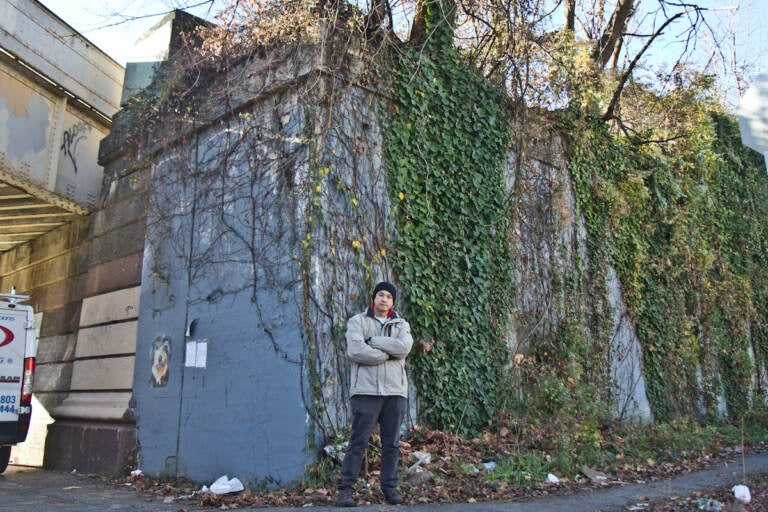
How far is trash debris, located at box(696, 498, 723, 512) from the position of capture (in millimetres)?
5219

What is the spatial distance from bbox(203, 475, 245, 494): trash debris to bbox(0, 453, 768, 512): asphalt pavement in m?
0.24

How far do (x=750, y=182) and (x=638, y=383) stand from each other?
7.47m

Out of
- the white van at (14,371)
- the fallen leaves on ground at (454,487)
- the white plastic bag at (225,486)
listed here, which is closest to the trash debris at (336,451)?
the fallen leaves on ground at (454,487)

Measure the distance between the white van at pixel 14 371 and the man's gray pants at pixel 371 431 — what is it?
5542mm

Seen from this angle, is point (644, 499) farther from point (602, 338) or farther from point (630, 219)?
point (630, 219)

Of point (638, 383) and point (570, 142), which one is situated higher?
point (570, 142)

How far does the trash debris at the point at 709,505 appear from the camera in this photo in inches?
205

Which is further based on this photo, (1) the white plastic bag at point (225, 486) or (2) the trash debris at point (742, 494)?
(1) the white plastic bag at point (225, 486)

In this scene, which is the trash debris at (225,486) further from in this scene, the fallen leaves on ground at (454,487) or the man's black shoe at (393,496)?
the man's black shoe at (393,496)

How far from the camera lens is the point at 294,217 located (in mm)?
6824

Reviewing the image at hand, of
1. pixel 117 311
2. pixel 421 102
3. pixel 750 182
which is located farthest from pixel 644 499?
pixel 750 182

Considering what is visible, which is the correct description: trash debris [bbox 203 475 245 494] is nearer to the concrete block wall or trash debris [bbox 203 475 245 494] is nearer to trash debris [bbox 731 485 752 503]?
the concrete block wall

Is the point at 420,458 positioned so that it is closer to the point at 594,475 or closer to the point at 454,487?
the point at 454,487

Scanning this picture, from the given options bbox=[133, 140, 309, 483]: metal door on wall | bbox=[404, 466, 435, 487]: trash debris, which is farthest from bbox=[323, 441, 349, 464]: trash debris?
bbox=[404, 466, 435, 487]: trash debris
